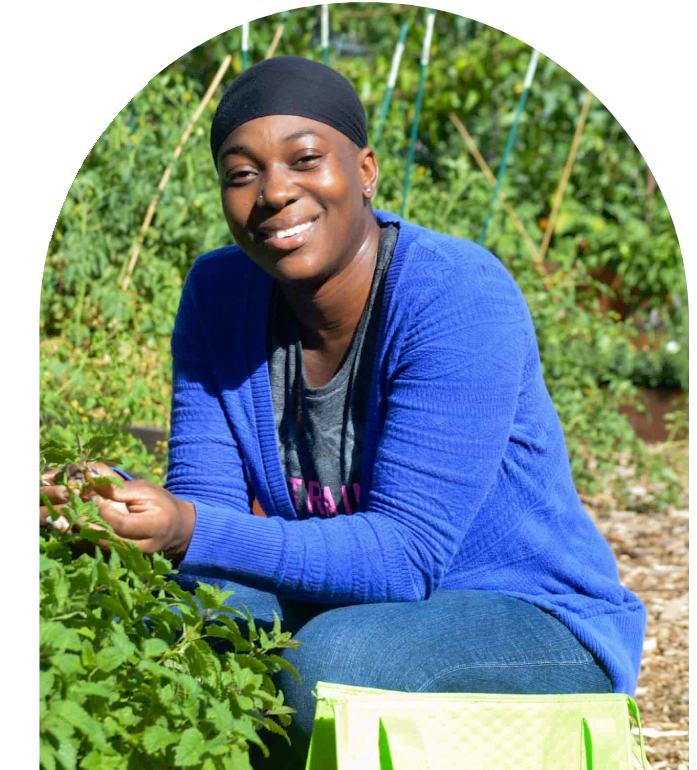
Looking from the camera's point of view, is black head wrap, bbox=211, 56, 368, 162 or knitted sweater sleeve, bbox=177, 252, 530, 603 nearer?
knitted sweater sleeve, bbox=177, 252, 530, 603

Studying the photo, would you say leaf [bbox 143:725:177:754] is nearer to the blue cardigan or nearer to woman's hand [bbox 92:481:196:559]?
woman's hand [bbox 92:481:196:559]

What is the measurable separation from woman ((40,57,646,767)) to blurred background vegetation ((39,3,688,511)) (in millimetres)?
467

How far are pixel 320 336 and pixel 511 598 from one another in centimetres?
61

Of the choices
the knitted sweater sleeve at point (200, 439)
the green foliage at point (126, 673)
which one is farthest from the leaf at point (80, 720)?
the knitted sweater sleeve at point (200, 439)

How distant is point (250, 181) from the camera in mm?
1922

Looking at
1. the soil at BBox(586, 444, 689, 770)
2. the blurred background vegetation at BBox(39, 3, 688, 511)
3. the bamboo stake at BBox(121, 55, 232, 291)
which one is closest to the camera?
the soil at BBox(586, 444, 689, 770)

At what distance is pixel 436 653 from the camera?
5.68 feet

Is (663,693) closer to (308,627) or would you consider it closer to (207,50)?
(308,627)

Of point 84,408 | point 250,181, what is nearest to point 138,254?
point 84,408

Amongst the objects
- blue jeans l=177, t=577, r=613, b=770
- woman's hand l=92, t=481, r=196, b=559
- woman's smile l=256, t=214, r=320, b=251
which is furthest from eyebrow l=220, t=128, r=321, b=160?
blue jeans l=177, t=577, r=613, b=770

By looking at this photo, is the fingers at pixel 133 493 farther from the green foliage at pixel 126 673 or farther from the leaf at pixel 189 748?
the leaf at pixel 189 748

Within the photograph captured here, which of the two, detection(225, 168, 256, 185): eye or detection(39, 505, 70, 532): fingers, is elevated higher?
detection(225, 168, 256, 185): eye

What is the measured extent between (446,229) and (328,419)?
2.77 m

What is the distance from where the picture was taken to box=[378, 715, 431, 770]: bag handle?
1.42 meters
